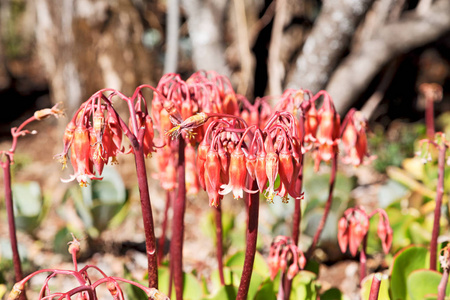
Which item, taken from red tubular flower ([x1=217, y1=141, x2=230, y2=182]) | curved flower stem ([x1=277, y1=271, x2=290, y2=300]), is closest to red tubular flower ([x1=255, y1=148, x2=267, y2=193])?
red tubular flower ([x1=217, y1=141, x2=230, y2=182])

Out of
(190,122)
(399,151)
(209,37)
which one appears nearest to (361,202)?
(399,151)

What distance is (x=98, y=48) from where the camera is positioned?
4.02m

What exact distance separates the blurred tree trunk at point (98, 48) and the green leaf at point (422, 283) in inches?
114

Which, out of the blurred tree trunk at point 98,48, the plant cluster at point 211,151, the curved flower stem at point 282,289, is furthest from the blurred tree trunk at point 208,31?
the curved flower stem at point 282,289

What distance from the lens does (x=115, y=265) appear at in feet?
10.2

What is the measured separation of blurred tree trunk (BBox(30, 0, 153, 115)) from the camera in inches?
155

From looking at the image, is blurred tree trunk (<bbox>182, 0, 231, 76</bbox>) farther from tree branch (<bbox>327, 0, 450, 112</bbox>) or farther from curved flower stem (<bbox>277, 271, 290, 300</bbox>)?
curved flower stem (<bbox>277, 271, 290, 300</bbox>)

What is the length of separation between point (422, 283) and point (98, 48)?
3165 millimetres

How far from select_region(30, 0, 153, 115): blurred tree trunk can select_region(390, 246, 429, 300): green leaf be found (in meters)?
2.77

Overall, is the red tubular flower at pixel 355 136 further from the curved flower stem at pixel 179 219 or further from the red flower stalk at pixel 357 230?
the curved flower stem at pixel 179 219

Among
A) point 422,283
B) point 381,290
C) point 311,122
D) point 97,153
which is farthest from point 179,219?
point 422,283

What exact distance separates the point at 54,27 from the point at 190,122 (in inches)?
144

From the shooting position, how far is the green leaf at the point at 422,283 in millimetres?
1873

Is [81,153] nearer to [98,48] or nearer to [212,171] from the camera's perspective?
[212,171]
